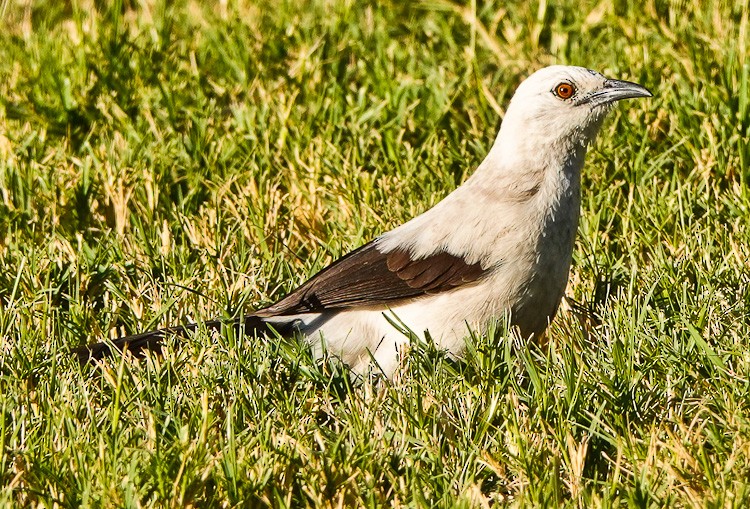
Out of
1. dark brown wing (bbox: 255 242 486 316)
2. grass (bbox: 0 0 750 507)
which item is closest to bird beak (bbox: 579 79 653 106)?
grass (bbox: 0 0 750 507)

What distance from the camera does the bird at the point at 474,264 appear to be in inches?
191

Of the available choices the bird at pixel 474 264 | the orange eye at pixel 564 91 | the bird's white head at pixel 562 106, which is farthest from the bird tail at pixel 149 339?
the orange eye at pixel 564 91

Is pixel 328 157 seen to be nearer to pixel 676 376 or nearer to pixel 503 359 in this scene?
pixel 503 359

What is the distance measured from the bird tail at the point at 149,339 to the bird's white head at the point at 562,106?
1.50m

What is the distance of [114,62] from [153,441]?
4.21 metres

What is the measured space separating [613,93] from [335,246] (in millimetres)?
1624

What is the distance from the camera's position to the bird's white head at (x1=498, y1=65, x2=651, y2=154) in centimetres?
522

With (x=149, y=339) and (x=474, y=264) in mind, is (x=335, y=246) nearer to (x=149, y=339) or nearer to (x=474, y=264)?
(x=474, y=264)

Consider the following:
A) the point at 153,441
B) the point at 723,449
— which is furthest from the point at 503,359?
the point at 153,441

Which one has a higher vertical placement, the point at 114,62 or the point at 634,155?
the point at 114,62

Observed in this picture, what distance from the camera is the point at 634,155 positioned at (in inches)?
248

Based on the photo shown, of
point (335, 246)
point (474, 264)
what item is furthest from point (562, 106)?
point (335, 246)

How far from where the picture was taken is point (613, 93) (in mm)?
5344

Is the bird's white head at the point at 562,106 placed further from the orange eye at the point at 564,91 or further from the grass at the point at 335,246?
the grass at the point at 335,246
